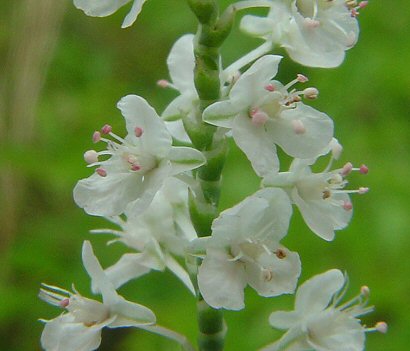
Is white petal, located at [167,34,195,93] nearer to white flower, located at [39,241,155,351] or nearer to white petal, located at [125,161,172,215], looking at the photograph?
white petal, located at [125,161,172,215]

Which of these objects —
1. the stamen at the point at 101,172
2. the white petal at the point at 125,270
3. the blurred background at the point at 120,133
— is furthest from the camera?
the blurred background at the point at 120,133

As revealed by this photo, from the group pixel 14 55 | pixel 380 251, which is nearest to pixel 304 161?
pixel 380 251

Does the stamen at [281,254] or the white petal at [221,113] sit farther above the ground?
the white petal at [221,113]

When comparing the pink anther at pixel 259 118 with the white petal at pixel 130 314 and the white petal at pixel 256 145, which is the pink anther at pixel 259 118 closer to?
the white petal at pixel 256 145

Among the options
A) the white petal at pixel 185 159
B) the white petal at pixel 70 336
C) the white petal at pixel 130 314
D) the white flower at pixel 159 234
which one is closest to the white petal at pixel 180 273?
the white flower at pixel 159 234

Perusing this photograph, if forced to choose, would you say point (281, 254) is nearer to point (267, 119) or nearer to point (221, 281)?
point (221, 281)

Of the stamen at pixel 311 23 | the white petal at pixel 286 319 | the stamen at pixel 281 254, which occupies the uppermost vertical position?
the stamen at pixel 311 23
